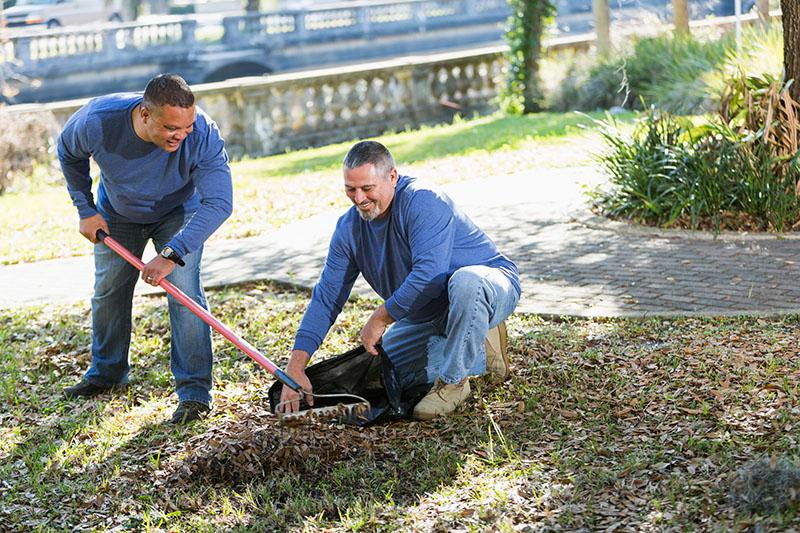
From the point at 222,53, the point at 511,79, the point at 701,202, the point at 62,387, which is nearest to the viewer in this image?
the point at 62,387

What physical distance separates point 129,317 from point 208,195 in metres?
1.07

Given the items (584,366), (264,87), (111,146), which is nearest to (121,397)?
(111,146)

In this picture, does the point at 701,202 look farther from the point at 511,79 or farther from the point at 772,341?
the point at 511,79

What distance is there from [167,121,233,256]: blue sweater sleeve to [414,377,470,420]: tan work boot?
4.43ft

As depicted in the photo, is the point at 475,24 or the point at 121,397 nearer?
the point at 121,397

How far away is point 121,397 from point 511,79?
41.9ft

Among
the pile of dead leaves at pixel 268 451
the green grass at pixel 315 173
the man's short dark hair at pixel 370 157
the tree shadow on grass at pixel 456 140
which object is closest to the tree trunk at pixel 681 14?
the tree shadow on grass at pixel 456 140

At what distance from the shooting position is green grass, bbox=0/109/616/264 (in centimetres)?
1049

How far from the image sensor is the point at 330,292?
5.25 metres

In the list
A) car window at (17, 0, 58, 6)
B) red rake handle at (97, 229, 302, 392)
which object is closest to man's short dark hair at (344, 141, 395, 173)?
red rake handle at (97, 229, 302, 392)

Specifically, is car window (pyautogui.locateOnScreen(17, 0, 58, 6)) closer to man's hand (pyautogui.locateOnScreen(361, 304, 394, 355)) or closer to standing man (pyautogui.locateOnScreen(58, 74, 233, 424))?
standing man (pyautogui.locateOnScreen(58, 74, 233, 424))

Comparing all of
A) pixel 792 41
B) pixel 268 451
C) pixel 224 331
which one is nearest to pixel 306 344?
pixel 224 331

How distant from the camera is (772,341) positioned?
5.84 metres

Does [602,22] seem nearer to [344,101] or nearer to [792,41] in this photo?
[344,101]
